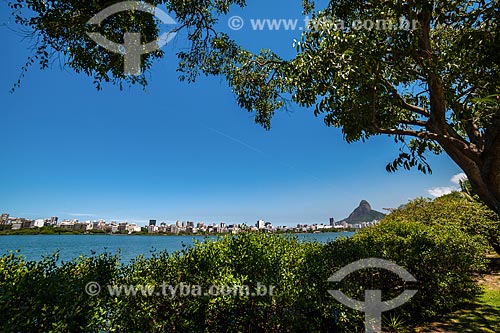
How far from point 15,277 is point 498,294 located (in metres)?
13.0

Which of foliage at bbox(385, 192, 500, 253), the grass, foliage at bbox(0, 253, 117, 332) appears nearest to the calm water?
foliage at bbox(0, 253, 117, 332)

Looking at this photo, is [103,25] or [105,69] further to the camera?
[105,69]

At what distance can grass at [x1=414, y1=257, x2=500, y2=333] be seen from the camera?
5.91 meters

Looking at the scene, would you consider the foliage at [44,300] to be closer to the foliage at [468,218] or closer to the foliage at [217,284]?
the foliage at [217,284]

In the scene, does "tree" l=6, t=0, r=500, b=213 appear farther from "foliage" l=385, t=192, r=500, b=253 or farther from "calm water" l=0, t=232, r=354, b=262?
"foliage" l=385, t=192, r=500, b=253

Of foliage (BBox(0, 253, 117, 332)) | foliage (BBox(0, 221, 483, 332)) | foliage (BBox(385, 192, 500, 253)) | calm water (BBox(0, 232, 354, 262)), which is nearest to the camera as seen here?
foliage (BBox(0, 253, 117, 332))

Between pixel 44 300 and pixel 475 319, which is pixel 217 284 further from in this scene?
pixel 475 319

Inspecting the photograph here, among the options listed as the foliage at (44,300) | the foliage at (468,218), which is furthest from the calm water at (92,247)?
the foliage at (468,218)

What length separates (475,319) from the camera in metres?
6.45

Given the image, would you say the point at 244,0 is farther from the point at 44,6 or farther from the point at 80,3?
the point at 44,6

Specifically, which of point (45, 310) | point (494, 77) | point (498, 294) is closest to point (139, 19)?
point (45, 310)

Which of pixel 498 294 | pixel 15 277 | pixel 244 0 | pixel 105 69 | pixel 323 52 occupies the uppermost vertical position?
pixel 244 0

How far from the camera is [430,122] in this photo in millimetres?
5559

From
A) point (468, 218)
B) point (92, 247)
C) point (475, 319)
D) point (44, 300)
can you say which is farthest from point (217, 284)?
point (92, 247)
